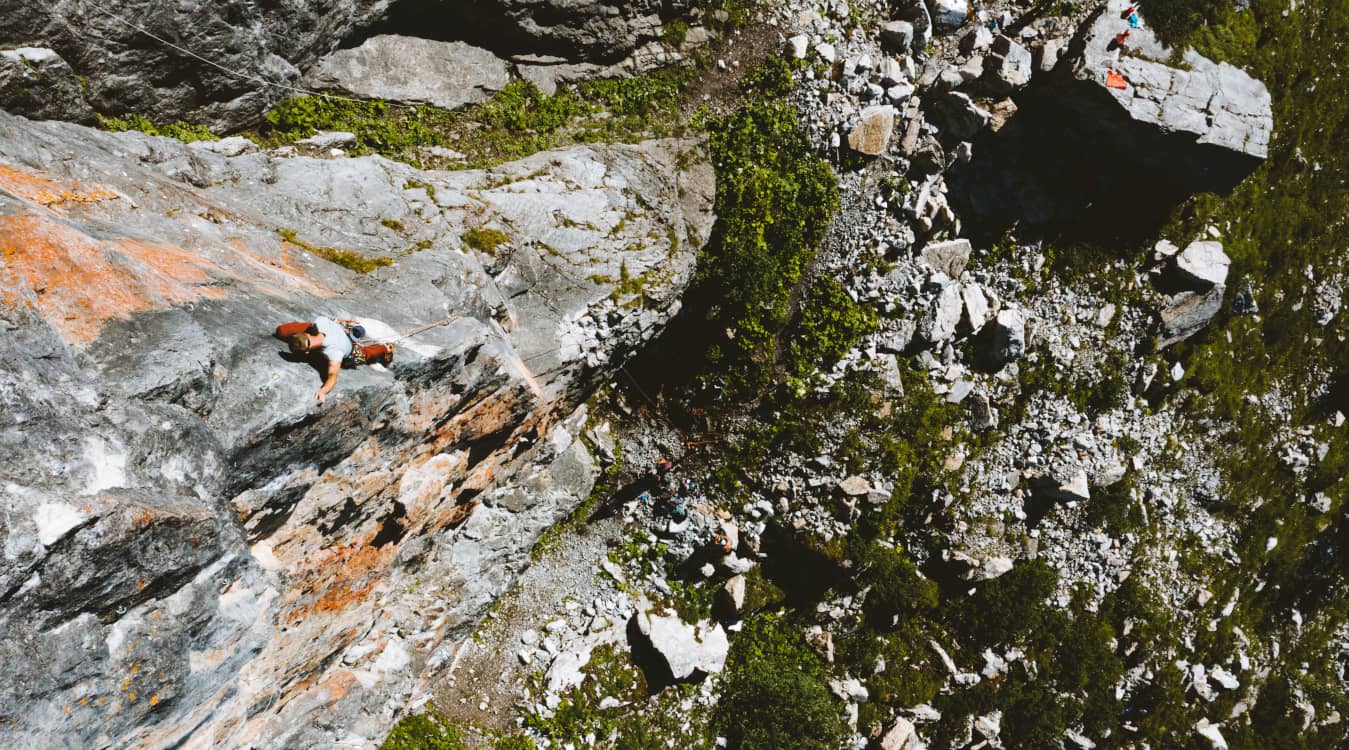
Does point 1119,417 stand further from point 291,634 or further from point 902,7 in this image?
point 291,634

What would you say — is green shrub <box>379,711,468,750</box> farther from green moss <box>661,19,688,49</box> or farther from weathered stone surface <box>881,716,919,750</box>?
green moss <box>661,19,688,49</box>

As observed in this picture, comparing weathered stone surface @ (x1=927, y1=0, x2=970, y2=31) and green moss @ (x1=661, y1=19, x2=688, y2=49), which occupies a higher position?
weathered stone surface @ (x1=927, y1=0, x2=970, y2=31)

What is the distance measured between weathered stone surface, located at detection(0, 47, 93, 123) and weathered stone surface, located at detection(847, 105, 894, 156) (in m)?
14.5

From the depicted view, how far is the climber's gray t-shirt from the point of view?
9.27 m

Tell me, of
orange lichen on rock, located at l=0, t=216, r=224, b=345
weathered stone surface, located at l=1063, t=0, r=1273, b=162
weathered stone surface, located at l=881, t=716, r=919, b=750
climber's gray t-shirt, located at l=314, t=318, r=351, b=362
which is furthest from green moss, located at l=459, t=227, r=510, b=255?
Result: weathered stone surface, located at l=881, t=716, r=919, b=750

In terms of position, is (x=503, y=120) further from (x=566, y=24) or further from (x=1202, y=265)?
(x=1202, y=265)

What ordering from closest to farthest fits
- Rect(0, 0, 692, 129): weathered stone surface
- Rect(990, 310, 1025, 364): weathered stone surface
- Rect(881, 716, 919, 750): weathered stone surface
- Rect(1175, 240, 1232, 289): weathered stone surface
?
Rect(0, 0, 692, 129): weathered stone surface → Rect(990, 310, 1025, 364): weathered stone surface → Rect(881, 716, 919, 750): weathered stone surface → Rect(1175, 240, 1232, 289): weathered stone surface

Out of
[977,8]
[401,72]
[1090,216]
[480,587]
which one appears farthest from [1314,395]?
[401,72]

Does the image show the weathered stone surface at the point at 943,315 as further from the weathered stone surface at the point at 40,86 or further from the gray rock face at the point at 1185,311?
the weathered stone surface at the point at 40,86

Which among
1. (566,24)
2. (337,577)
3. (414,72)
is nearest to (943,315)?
(566,24)

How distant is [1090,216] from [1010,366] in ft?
13.3

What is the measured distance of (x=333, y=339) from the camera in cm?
933

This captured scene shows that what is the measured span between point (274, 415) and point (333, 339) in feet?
3.92

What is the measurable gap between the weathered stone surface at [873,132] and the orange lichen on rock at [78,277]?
13104 millimetres
